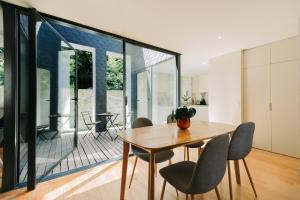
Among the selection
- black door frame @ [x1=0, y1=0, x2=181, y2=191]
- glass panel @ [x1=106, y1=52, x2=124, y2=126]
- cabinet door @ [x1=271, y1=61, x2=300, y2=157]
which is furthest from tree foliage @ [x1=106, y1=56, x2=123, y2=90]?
cabinet door @ [x1=271, y1=61, x2=300, y2=157]

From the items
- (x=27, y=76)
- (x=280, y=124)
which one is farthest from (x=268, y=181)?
(x=27, y=76)

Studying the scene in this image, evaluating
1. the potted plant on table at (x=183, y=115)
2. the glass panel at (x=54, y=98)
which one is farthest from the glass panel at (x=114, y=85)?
the potted plant on table at (x=183, y=115)

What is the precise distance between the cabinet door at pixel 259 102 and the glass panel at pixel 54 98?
390 cm

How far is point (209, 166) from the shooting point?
1.19 m

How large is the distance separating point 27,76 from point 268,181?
3.49m

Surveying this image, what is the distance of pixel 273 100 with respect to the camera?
3.39m

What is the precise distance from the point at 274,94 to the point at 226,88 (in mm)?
1038

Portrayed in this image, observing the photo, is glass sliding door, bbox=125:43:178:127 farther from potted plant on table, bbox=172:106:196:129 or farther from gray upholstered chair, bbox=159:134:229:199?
gray upholstered chair, bbox=159:134:229:199

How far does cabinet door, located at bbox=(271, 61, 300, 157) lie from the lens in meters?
3.07

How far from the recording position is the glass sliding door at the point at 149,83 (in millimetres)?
3520

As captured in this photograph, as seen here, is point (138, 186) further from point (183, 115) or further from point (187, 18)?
point (187, 18)

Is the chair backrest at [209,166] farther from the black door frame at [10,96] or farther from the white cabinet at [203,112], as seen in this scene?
the white cabinet at [203,112]

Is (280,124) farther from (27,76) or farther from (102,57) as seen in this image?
(102,57)

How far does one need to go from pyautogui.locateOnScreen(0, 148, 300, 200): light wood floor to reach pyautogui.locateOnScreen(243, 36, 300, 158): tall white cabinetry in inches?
23.7
